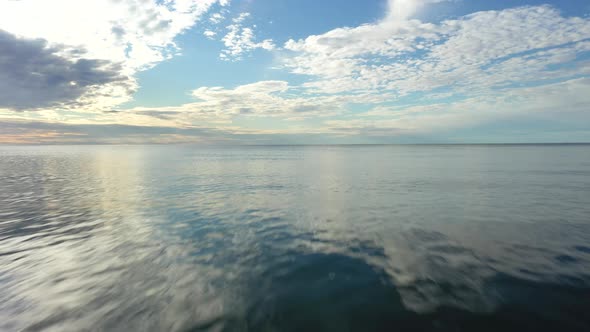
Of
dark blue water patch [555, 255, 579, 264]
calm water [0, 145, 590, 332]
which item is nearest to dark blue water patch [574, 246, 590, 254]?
calm water [0, 145, 590, 332]

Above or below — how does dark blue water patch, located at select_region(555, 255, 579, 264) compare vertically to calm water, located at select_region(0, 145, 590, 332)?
above

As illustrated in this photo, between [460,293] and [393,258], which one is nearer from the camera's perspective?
[460,293]

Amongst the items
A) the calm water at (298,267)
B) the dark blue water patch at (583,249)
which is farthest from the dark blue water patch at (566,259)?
the dark blue water patch at (583,249)

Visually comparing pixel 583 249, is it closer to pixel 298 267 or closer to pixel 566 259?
pixel 566 259

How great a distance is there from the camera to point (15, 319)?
8.02m

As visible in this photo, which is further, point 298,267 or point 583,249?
point 583,249

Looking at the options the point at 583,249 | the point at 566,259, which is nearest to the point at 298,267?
the point at 566,259

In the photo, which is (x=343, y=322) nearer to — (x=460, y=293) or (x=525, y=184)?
(x=460, y=293)

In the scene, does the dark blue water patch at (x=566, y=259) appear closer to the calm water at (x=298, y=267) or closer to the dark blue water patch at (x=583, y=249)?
the calm water at (x=298, y=267)

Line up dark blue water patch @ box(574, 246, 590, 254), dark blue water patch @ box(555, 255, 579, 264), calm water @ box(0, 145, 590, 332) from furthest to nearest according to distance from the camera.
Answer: dark blue water patch @ box(574, 246, 590, 254)
dark blue water patch @ box(555, 255, 579, 264)
calm water @ box(0, 145, 590, 332)

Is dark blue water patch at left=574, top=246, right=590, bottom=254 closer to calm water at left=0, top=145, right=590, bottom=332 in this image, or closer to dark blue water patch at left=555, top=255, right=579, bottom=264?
calm water at left=0, top=145, right=590, bottom=332

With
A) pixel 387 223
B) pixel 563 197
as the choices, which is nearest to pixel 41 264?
pixel 387 223

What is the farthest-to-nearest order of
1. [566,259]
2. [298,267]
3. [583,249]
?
[583,249], [566,259], [298,267]

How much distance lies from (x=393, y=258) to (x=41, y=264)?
15.2 m
